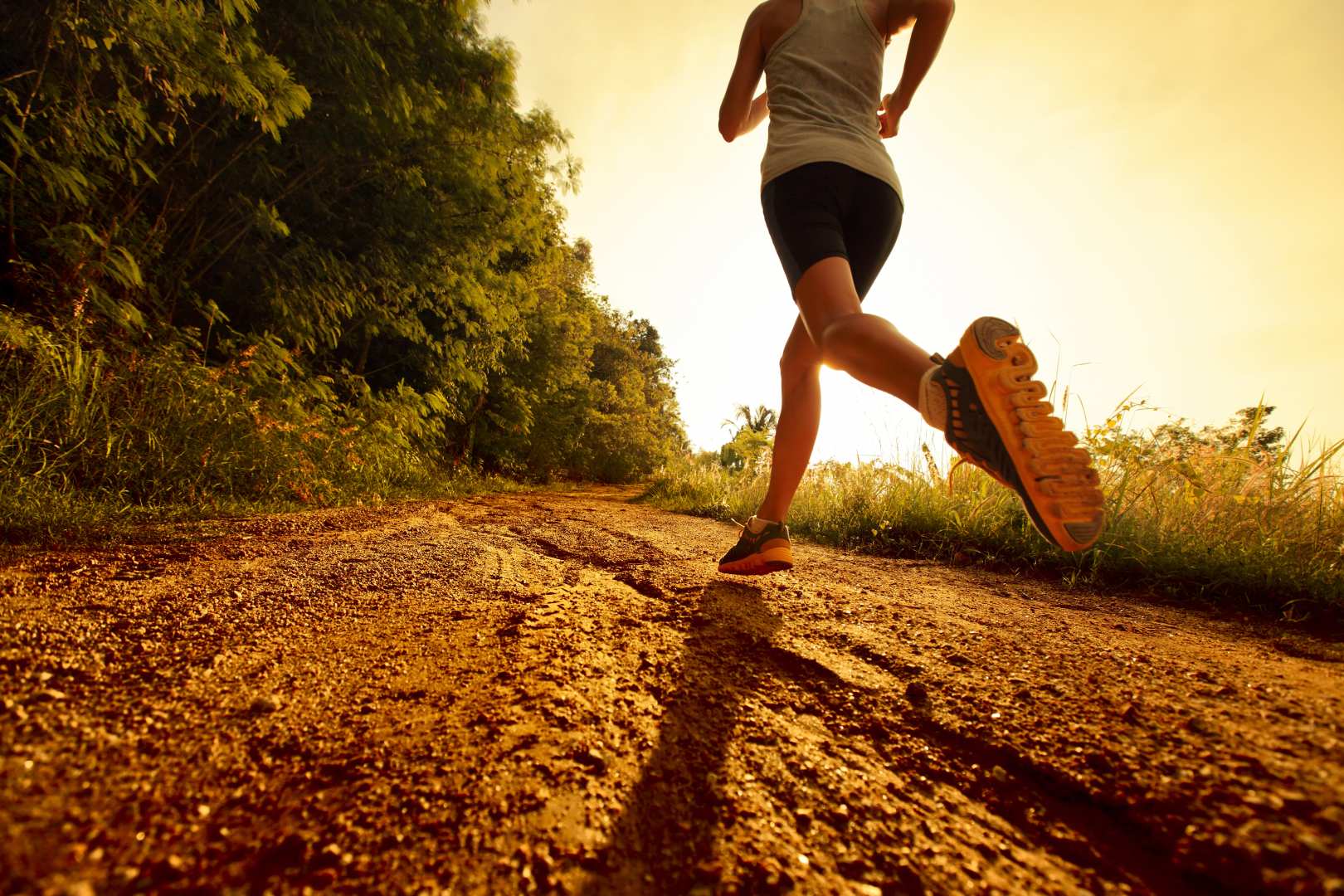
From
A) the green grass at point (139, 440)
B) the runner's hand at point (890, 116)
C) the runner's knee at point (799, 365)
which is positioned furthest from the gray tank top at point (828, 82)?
the green grass at point (139, 440)

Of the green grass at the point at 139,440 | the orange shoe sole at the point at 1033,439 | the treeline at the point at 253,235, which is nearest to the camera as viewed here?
the orange shoe sole at the point at 1033,439

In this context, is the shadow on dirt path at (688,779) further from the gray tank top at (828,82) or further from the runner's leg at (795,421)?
the gray tank top at (828,82)

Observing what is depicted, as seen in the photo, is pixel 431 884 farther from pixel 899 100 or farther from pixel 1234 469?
pixel 1234 469

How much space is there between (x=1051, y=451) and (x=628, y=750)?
1.08m

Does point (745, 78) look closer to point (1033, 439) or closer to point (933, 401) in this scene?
point (933, 401)

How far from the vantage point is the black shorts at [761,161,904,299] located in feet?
4.72

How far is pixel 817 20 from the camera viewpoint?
1.63m

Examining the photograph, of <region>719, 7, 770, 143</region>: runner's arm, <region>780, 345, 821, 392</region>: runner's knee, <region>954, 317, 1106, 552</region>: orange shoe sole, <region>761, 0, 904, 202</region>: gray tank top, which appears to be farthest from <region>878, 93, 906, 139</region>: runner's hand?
<region>954, 317, 1106, 552</region>: orange shoe sole

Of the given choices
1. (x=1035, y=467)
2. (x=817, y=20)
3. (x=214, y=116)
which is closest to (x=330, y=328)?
(x=214, y=116)

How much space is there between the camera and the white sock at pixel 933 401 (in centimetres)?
111

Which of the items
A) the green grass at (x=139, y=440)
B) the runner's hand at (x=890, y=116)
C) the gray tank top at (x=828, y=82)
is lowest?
the green grass at (x=139, y=440)

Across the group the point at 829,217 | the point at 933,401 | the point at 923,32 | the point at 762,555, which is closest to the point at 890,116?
the point at 923,32

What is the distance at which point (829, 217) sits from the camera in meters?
1.46

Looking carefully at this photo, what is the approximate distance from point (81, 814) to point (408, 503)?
3860mm
